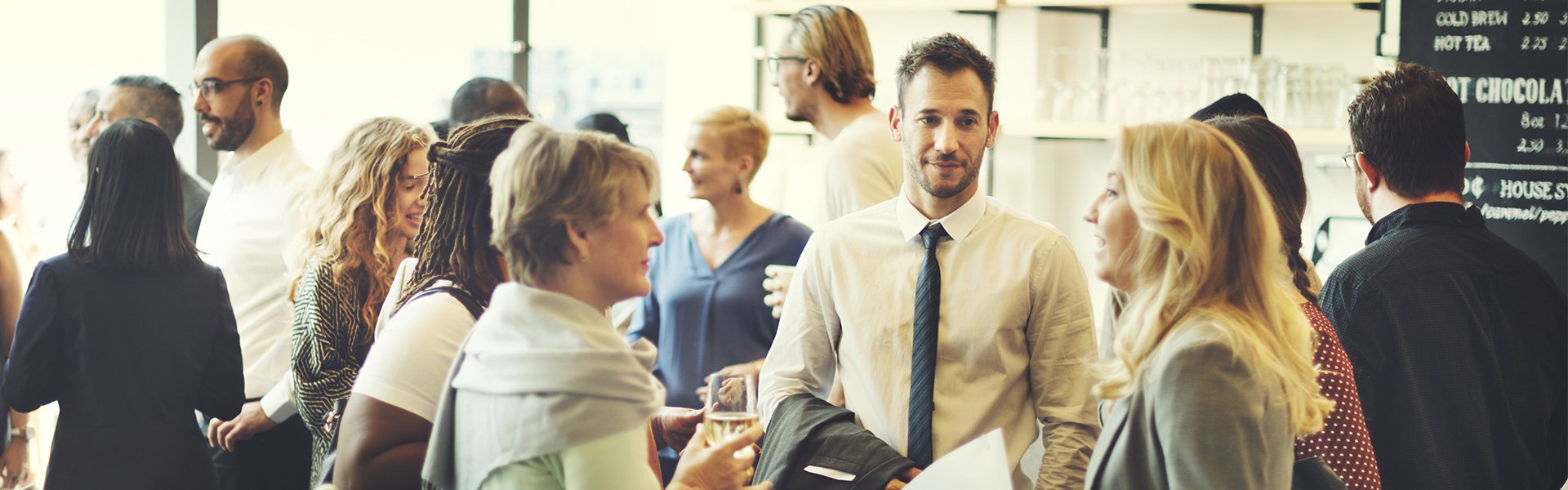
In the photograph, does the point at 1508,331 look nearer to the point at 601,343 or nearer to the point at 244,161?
the point at 601,343

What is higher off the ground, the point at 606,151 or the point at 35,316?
the point at 606,151

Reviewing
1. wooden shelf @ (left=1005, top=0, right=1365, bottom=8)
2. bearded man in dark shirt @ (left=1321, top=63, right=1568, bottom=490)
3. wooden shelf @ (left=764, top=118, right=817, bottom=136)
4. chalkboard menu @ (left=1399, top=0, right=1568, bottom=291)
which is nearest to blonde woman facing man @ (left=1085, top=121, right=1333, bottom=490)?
bearded man in dark shirt @ (left=1321, top=63, right=1568, bottom=490)

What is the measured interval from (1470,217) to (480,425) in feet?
5.76

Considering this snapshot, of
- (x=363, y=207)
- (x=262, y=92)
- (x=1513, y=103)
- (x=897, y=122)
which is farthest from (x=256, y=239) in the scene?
(x=1513, y=103)

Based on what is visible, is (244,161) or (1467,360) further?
(244,161)

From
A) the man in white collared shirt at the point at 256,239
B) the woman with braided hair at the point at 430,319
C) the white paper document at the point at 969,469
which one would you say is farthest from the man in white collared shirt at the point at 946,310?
the man in white collared shirt at the point at 256,239

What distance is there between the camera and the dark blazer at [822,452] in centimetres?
198

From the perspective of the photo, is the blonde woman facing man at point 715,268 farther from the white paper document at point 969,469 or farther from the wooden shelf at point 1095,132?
the white paper document at point 969,469

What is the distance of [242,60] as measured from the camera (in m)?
3.27

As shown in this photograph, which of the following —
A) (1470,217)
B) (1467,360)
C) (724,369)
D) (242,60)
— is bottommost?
(724,369)

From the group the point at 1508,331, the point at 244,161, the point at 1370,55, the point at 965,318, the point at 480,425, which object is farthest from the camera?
the point at 1370,55

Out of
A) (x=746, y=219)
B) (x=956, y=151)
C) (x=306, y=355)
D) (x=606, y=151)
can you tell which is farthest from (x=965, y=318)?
(x=746, y=219)

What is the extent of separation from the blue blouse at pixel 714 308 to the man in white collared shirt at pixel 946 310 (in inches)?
39.9

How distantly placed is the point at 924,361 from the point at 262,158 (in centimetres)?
Result: 189
